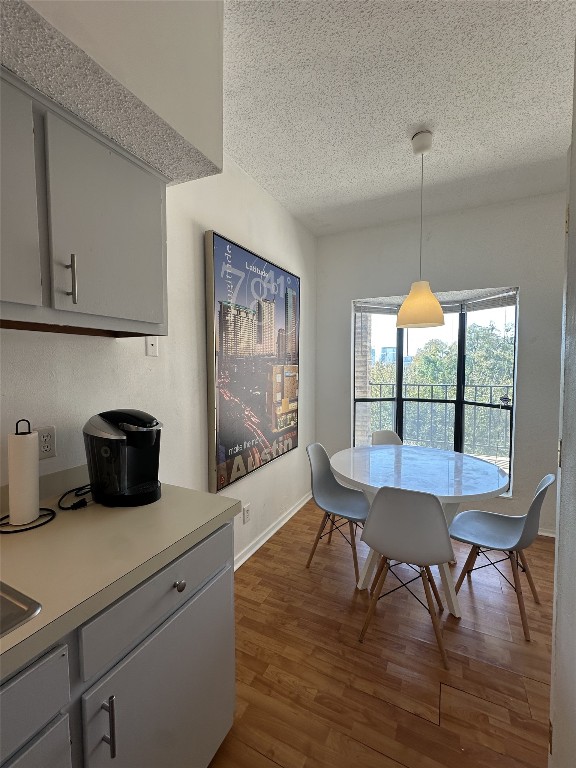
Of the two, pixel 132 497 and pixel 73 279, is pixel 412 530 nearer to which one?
pixel 132 497

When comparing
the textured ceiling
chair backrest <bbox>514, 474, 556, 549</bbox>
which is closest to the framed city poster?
the textured ceiling

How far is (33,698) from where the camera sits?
0.62 meters

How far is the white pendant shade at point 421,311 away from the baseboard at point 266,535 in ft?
6.20

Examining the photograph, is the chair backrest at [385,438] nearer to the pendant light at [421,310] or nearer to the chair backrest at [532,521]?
the pendant light at [421,310]

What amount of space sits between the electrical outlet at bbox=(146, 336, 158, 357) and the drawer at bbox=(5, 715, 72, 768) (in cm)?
130

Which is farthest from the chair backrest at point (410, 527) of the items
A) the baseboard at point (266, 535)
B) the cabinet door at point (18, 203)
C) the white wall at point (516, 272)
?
the white wall at point (516, 272)

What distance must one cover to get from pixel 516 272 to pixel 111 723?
354cm

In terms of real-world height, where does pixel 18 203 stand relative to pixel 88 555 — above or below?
above

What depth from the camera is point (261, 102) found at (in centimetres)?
171

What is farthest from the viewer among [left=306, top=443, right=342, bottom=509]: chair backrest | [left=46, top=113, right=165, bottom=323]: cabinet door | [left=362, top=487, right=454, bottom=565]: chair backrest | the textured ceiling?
[left=306, top=443, right=342, bottom=509]: chair backrest

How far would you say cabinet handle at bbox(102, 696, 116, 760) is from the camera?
2.48 feet

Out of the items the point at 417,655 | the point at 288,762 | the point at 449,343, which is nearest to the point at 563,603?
the point at 417,655

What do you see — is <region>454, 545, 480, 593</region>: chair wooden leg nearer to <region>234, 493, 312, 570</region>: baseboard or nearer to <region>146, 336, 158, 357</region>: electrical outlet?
<region>234, 493, 312, 570</region>: baseboard

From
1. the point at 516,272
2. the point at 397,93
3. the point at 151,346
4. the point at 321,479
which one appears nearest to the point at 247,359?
the point at 151,346
